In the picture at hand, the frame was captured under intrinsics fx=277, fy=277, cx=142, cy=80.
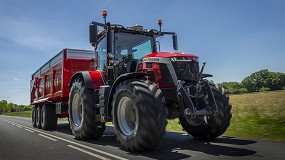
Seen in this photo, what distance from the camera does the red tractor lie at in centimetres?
513

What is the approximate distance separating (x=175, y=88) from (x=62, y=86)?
5875 mm

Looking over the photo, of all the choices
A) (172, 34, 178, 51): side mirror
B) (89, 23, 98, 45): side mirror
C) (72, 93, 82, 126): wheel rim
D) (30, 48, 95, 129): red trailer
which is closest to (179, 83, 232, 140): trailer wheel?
(172, 34, 178, 51): side mirror

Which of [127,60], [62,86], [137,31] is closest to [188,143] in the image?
[127,60]

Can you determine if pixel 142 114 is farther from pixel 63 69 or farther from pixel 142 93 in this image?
pixel 63 69

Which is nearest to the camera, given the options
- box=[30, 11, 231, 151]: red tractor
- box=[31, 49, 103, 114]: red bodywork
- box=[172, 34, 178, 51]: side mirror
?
box=[30, 11, 231, 151]: red tractor

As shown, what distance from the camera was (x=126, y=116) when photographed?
5.93 metres

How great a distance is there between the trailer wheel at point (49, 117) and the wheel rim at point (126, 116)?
7.37 m

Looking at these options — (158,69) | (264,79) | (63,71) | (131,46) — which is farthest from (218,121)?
(264,79)

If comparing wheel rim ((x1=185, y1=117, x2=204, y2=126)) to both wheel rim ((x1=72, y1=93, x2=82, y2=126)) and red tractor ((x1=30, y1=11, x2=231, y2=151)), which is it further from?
wheel rim ((x1=72, y1=93, x2=82, y2=126))

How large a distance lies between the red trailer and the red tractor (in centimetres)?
180

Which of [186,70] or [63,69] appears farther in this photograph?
[63,69]

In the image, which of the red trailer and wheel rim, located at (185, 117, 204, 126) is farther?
the red trailer

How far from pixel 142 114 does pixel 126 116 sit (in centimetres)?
93

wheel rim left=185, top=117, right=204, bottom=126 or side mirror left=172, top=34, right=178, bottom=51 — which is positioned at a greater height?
side mirror left=172, top=34, right=178, bottom=51
